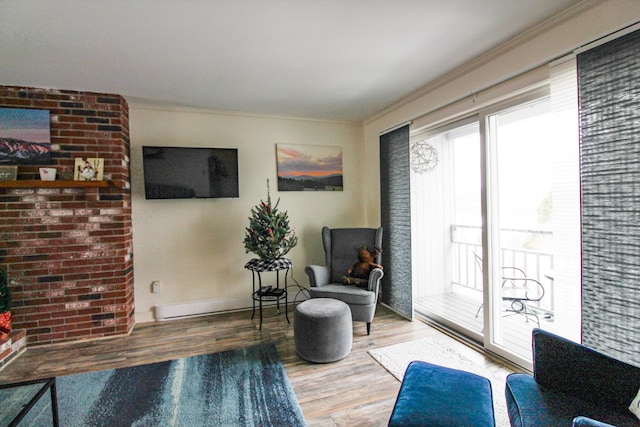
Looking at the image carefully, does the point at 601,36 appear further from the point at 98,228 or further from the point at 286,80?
the point at 98,228

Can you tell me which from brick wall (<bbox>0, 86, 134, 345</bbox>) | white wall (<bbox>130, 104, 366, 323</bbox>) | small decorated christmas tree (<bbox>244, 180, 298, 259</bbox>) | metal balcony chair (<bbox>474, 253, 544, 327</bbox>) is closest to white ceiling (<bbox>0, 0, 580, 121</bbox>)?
brick wall (<bbox>0, 86, 134, 345</bbox>)

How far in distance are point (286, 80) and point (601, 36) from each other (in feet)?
7.47

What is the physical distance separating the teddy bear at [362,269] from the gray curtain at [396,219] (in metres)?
0.34

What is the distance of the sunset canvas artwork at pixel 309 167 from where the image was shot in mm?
3895

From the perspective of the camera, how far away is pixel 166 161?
3322 millimetres

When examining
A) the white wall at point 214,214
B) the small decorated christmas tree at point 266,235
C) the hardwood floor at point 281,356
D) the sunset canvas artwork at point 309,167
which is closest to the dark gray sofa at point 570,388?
the hardwood floor at point 281,356

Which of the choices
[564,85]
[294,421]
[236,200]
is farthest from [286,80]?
[294,421]

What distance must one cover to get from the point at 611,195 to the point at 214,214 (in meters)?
3.61

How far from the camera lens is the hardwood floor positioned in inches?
75.0

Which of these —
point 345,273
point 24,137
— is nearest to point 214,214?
point 345,273

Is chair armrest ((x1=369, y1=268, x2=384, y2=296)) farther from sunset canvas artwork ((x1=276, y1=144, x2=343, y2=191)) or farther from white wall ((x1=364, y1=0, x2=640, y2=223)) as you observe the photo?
white wall ((x1=364, y1=0, x2=640, y2=223))

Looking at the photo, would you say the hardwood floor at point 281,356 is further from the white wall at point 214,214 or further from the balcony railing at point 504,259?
the balcony railing at point 504,259

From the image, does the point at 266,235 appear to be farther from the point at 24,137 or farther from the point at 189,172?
the point at 24,137

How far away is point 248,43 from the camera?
2137mm
